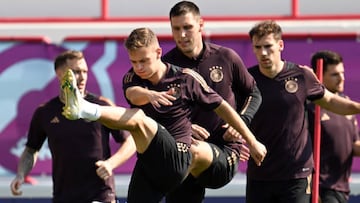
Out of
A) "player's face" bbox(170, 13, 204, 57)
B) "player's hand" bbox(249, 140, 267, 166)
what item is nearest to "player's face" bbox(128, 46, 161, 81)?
"player's face" bbox(170, 13, 204, 57)

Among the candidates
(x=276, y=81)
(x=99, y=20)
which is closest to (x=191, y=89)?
(x=276, y=81)

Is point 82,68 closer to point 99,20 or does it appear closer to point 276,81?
point 276,81

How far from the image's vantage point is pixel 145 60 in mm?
Result: 8062

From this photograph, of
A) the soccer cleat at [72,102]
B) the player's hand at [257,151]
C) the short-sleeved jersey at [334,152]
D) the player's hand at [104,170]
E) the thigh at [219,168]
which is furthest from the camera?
the short-sleeved jersey at [334,152]

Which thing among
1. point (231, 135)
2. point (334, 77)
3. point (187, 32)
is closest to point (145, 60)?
point (187, 32)

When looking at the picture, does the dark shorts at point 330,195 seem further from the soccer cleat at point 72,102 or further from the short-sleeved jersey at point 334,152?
the soccer cleat at point 72,102

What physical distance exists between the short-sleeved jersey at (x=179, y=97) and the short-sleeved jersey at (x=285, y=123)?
1080 millimetres

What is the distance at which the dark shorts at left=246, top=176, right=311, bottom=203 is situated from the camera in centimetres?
927

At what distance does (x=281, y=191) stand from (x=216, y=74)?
119cm

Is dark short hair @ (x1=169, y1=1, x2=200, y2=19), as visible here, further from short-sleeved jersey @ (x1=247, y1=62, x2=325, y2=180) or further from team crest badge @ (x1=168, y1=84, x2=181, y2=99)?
short-sleeved jersey @ (x1=247, y1=62, x2=325, y2=180)

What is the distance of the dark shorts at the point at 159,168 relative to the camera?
802cm

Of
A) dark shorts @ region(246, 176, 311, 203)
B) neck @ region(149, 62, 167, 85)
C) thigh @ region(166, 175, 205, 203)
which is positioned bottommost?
dark shorts @ region(246, 176, 311, 203)

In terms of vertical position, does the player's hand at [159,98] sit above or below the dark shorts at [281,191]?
above

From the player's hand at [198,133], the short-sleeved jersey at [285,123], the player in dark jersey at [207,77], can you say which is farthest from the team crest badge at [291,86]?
the player's hand at [198,133]
